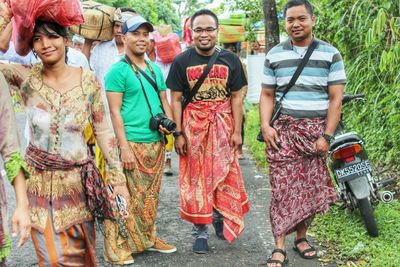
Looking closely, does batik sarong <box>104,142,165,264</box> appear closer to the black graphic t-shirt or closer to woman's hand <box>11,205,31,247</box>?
the black graphic t-shirt

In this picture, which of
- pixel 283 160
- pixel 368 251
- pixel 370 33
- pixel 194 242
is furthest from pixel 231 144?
pixel 370 33

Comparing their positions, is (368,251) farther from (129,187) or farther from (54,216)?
(54,216)

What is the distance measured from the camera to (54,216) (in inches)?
124

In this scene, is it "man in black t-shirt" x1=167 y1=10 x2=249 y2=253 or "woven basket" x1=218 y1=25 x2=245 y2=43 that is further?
"woven basket" x1=218 y1=25 x2=245 y2=43

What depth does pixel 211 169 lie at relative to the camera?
4766mm

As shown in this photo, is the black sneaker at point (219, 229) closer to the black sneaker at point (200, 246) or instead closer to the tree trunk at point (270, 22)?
the black sneaker at point (200, 246)

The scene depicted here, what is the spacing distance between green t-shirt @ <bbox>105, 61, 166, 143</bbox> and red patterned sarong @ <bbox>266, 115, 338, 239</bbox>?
1.02 metres

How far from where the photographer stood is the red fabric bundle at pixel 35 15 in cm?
290

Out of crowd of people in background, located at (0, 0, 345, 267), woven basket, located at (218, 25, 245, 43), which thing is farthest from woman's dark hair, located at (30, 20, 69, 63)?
woven basket, located at (218, 25, 245, 43)

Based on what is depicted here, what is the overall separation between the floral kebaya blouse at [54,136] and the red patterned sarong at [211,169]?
5.45 ft

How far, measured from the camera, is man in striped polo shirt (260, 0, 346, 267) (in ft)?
14.2

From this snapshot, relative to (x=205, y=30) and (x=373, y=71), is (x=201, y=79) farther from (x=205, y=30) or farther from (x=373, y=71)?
(x=373, y=71)

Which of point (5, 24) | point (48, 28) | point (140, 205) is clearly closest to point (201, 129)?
point (140, 205)

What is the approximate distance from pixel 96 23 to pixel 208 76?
1527 millimetres
